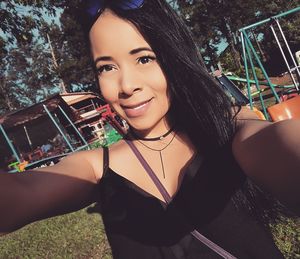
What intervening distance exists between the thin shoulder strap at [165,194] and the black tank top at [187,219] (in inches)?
0.7

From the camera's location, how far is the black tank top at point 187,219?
118 centimetres

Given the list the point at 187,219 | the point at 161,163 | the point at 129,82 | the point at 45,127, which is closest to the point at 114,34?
the point at 129,82

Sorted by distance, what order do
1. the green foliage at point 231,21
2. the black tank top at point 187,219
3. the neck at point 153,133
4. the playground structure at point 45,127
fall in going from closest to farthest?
the black tank top at point 187,219, the neck at point 153,133, the playground structure at point 45,127, the green foliage at point 231,21

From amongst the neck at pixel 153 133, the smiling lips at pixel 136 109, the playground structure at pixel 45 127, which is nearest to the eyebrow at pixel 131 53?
the smiling lips at pixel 136 109

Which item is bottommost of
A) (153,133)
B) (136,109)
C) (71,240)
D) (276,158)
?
(71,240)

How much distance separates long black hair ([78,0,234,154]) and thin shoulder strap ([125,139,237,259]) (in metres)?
0.23

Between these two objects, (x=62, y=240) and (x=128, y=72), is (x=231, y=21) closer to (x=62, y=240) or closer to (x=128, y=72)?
(x=62, y=240)

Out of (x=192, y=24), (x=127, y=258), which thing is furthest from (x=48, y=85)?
(x=127, y=258)

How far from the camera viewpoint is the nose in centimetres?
132

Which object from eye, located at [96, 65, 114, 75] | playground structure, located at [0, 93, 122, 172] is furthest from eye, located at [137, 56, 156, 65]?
playground structure, located at [0, 93, 122, 172]

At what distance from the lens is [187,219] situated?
1198 millimetres

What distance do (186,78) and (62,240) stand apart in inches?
162

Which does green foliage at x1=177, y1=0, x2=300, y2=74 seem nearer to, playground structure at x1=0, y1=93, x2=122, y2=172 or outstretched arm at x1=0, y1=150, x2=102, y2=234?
playground structure at x1=0, y1=93, x2=122, y2=172

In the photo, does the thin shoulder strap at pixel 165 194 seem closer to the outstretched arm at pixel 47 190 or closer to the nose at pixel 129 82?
the outstretched arm at pixel 47 190
